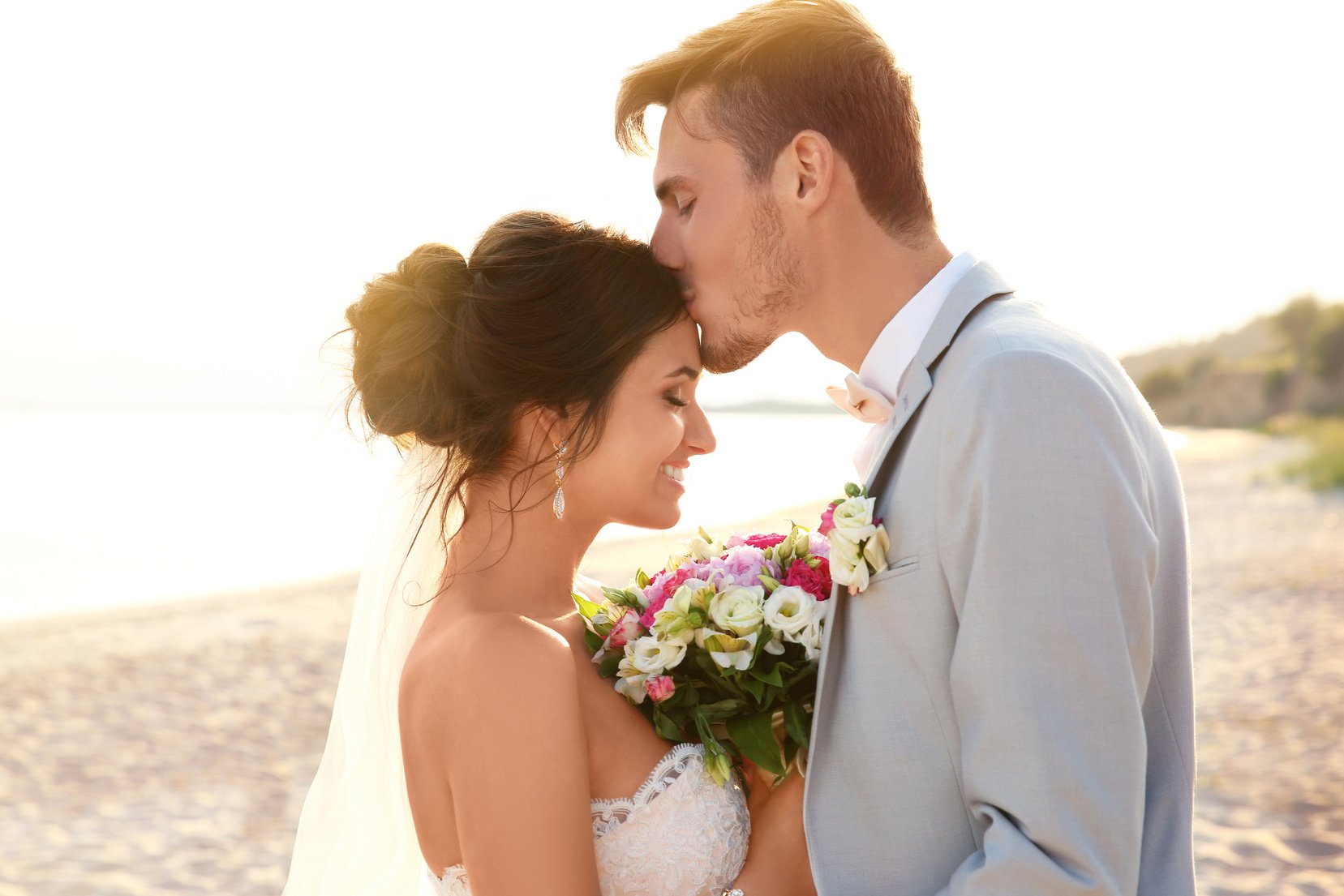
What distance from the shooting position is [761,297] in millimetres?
3078

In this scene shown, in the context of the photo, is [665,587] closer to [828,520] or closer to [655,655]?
[655,655]

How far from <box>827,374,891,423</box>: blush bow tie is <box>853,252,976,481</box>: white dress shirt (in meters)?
0.03

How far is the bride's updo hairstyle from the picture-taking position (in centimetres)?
303

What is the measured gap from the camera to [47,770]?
9.26 meters

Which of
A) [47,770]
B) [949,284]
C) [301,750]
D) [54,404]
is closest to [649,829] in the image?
[949,284]

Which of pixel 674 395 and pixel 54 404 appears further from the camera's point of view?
pixel 54 404

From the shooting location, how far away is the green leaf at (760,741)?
2.73m

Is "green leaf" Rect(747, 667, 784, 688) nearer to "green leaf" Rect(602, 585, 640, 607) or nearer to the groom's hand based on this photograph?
the groom's hand

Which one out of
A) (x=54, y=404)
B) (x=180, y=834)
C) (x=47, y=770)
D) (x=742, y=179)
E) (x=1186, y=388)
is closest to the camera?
(x=742, y=179)

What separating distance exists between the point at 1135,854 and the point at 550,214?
6.99 ft

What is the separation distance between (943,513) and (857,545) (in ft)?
0.64

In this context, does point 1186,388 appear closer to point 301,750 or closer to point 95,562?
point 95,562

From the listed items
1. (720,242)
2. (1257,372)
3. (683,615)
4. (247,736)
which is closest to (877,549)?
(683,615)

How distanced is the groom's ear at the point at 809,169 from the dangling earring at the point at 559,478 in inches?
35.5
